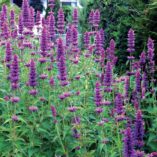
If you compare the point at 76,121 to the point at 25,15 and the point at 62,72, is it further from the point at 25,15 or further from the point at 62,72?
the point at 25,15

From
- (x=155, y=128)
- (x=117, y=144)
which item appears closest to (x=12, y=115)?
(x=117, y=144)

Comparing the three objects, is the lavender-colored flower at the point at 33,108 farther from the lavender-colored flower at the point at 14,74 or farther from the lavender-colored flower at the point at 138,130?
the lavender-colored flower at the point at 138,130

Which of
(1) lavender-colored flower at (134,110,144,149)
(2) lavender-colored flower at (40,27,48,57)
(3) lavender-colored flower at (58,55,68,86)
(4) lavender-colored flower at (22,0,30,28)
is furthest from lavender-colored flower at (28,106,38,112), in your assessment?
(4) lavender-colored flower at (22,0,30,28)

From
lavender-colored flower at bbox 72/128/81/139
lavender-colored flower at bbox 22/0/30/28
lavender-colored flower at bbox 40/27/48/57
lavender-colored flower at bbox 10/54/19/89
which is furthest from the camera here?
lavender-colored flower at bbox 22/0/30/28

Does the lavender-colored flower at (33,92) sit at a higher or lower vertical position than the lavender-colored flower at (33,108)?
higher

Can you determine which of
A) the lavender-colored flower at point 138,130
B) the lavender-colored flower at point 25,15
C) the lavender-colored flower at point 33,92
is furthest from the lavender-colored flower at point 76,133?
the lavender-colored flower at point 25,15

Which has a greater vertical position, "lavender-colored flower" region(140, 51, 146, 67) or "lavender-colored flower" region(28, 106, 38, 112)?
"lavender-colored flower" region(140, 51, 146, 67)

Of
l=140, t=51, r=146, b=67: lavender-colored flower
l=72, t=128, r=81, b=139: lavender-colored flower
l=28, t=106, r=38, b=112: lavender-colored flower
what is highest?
l=140, t=51, r=146, b=67: lavender-colored flower

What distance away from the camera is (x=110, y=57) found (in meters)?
6.62

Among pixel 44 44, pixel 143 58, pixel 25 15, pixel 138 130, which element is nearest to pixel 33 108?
pixel 44 44

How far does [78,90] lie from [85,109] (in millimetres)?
430

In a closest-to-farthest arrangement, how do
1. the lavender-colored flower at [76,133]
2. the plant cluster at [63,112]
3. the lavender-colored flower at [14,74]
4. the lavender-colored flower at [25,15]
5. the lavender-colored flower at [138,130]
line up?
the lavender-colored flower at [138,130], the lavender-colored flower at [76,133], the plant cluster at [63,112], the lavender-colored flower at [14,74], the lavender-colored flower at [25,15]

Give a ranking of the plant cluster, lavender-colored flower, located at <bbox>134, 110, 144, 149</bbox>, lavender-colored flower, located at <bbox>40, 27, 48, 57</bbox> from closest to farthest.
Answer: lavender-colored flower, located at <bbox>134, 110, 144, 149</bbox>, the plant cluster, lavender-colored flower, located at <bbox>40, 27, 48, 57</bbox>

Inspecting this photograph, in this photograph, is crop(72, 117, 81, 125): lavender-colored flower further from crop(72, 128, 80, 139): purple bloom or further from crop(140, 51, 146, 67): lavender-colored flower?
crop(140, 51, 146, 67): lavender-colored flower
